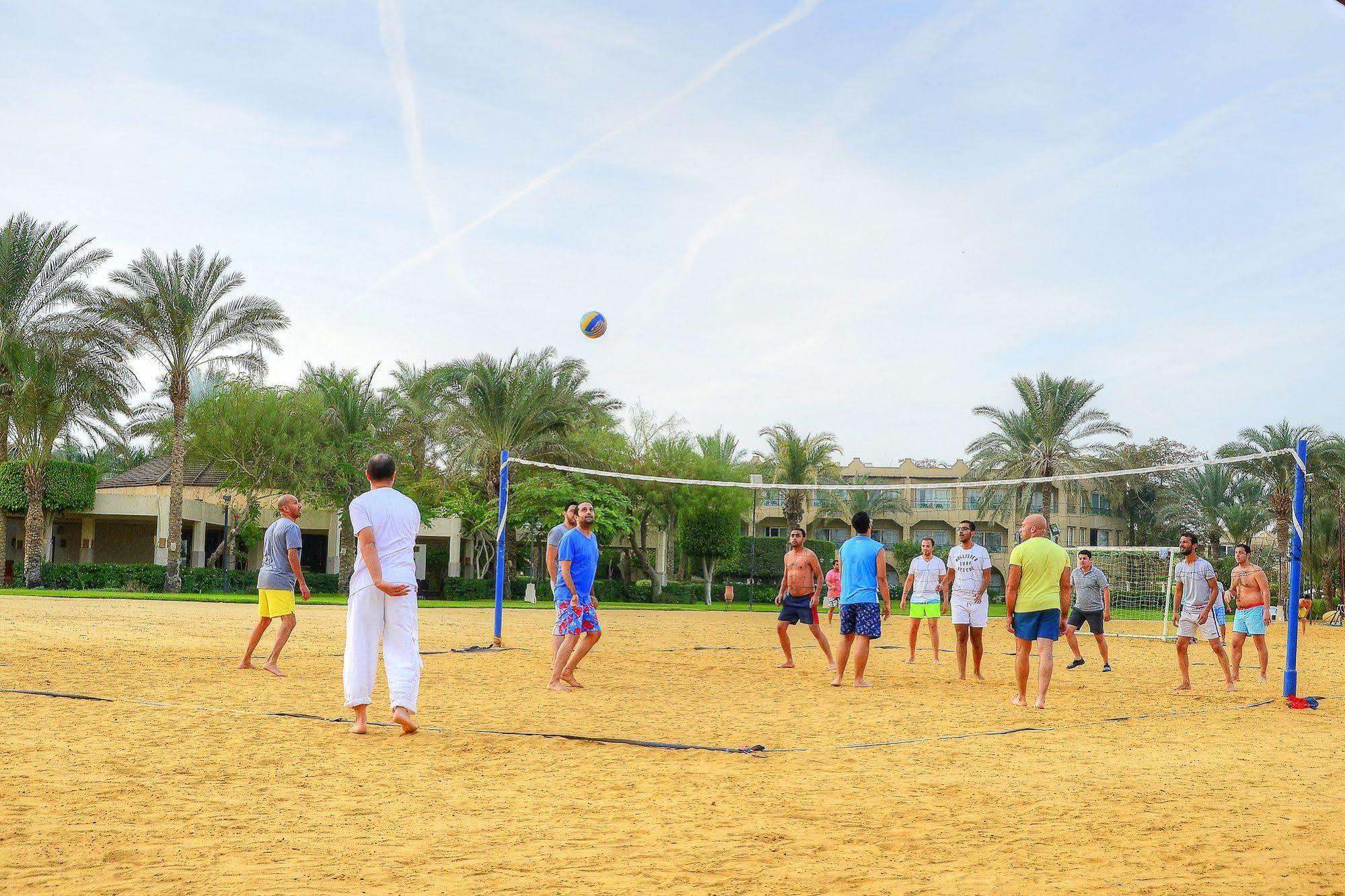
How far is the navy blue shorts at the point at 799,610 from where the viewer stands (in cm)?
1234

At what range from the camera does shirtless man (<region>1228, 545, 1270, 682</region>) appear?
38.1 ft

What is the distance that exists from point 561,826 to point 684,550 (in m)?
47.1

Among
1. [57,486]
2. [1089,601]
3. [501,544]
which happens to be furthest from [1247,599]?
[57,486]

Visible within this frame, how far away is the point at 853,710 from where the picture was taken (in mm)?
9219

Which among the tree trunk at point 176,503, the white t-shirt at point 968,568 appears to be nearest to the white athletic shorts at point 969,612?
the white t-shirt at point 968,568

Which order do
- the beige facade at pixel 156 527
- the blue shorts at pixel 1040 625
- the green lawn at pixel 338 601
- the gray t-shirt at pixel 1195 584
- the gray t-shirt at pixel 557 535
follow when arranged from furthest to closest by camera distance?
the beige facade at pixel 156 527, the green lawn at pixel 338 601, the gray t-shirt at pixel 1195 584, the gray t-shirt at pixel 557 535, the blue shorts at pixel 1040 625

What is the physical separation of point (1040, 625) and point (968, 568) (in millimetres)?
2931

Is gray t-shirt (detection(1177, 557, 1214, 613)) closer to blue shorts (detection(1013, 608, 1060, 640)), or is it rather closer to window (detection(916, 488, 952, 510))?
blue shorts (detection(1013, 608, 1060, 640))

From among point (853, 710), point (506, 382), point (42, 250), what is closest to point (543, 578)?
point (506, 382)

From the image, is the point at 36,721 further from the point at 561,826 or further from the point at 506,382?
the point at 506,382

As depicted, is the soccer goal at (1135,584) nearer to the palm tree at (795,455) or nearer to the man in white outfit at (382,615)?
the palm tree at (795,455)

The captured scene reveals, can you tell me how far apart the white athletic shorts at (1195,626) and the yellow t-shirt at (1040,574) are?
287 cm

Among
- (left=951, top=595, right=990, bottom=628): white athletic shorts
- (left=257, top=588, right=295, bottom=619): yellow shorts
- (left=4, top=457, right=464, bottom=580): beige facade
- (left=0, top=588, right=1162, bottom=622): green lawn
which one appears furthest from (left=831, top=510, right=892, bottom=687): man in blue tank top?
(left=4, top=457, right=464, bottom=580): beige facade

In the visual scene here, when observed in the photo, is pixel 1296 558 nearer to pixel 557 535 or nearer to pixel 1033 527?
pixel 1033 527
